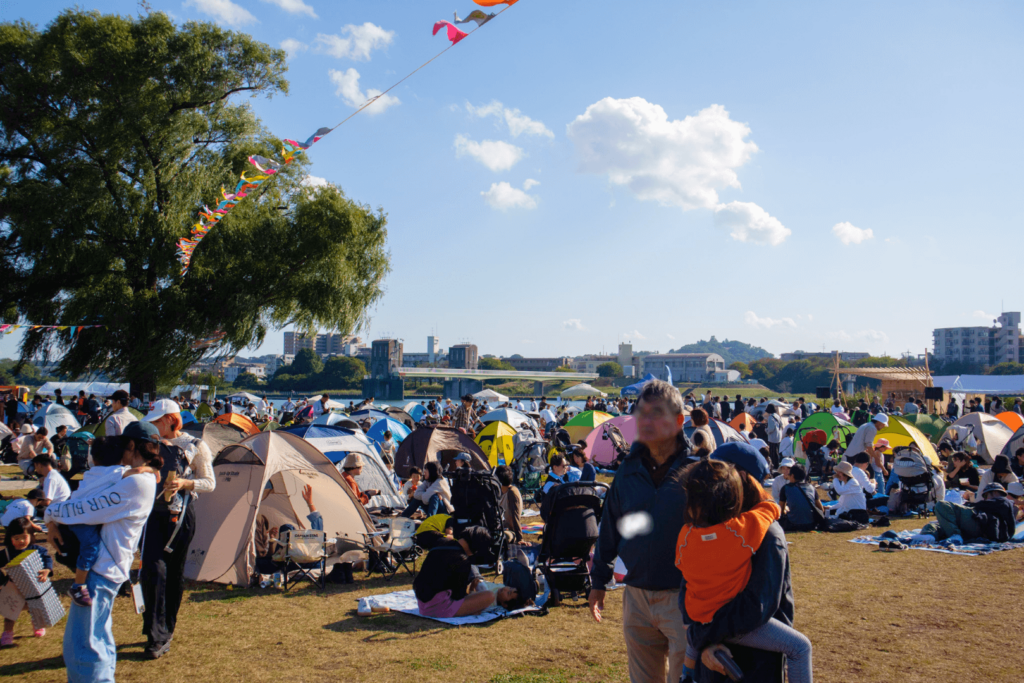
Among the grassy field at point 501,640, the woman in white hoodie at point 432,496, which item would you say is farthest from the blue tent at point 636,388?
the woman in white hoodie at point 432,496

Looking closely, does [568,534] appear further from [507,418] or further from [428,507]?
[507,418]

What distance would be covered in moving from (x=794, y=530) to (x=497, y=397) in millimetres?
26463

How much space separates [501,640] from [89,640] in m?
2.95

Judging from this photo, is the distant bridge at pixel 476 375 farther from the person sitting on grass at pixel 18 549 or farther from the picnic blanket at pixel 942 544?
the person sitting on grass at pixel 18 549

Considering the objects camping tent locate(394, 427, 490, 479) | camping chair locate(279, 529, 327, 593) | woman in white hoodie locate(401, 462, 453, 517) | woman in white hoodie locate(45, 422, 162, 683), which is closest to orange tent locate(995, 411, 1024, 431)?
camping tent locate(394, 427, 490, 479)

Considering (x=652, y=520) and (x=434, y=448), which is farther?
(x=434, y=448)

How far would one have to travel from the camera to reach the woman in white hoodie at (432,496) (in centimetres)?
847

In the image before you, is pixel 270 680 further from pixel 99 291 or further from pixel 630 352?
pixel 630 352

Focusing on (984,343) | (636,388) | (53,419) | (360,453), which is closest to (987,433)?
(636,388)

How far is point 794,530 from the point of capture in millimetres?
9781

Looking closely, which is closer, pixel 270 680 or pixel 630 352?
pixel 270 680

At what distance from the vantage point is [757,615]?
228 cm

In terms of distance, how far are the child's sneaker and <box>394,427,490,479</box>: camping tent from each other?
8705 mm

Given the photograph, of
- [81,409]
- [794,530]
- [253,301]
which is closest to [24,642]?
[794,530]
